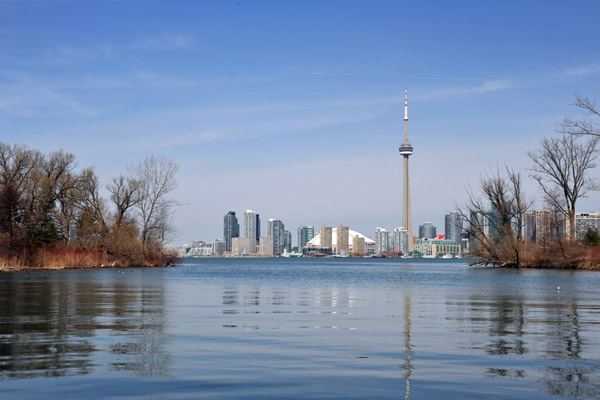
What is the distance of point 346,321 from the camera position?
20234 mm

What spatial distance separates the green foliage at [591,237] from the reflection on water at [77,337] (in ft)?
248

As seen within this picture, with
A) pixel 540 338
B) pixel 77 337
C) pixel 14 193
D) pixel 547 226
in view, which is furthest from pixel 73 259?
pixel 540 338

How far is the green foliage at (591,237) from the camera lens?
8697cm

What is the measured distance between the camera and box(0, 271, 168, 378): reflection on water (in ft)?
37.5

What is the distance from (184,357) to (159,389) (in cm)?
297

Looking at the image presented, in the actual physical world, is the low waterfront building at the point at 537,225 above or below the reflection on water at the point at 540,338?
above

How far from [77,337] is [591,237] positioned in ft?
281

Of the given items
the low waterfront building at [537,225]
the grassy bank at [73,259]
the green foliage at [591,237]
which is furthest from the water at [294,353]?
the green foliage at [591,237]

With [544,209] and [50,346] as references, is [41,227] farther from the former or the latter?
[50,346]

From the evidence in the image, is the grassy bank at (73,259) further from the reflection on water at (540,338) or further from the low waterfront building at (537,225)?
the reflection on water at (540,338)

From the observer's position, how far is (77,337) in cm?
1523

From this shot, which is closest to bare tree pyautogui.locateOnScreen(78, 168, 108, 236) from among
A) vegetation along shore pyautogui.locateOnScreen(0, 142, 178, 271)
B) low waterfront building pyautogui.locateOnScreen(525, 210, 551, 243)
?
vegetation along shore pyautogui.locateOnScreen(0, 142, 178, 271)

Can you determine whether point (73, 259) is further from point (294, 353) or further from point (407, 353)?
point (407, 353)

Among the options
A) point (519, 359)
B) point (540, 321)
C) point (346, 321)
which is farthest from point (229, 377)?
point (540, 321)
